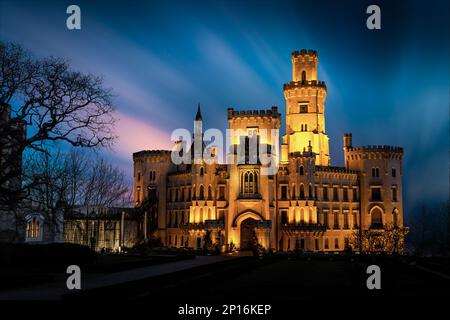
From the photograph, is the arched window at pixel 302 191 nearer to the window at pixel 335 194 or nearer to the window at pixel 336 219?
the window at pixel 335 194

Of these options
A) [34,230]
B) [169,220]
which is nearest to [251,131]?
[169,220]

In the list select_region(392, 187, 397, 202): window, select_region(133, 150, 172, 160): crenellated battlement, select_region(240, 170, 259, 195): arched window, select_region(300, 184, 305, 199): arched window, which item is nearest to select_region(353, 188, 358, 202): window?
select_region(392, 187, 397, 202): window

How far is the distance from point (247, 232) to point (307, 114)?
24035mm

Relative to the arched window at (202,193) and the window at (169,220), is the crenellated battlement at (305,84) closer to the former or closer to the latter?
the arched window at (202,193)

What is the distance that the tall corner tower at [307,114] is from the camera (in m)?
85.5

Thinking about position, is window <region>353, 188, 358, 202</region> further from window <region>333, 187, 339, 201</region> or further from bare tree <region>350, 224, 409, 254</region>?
bare tree <region>350, 224, 409, 254</region>

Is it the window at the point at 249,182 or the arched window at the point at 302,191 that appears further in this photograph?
the arched window at the point at 302,191

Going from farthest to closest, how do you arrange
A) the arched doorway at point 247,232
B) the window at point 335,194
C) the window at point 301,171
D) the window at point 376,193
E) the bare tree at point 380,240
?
the window at point 376,193
the window at point 335,194
the window at point 301,171
the bare tree at point 380,240
the arched doorway at point 247,232

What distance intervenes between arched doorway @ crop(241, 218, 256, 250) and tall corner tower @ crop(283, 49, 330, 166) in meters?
18.3

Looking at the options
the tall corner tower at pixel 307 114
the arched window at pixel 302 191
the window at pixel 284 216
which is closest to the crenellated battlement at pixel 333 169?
the tall corner tower at pixel 307 114

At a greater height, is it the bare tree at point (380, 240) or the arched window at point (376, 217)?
the arched window at point (376, 217)

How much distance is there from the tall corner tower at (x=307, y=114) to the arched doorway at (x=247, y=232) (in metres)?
18.3

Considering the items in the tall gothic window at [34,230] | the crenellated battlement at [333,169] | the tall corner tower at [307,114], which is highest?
the tall corner tower at [307,114]

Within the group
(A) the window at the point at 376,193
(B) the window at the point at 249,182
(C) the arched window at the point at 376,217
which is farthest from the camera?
(A) the window at the point at 376,193
